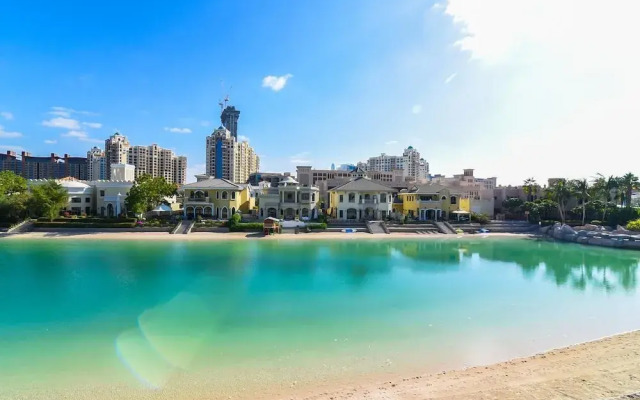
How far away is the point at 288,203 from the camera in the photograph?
163 feet

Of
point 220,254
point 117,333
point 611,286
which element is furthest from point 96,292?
point 611,286

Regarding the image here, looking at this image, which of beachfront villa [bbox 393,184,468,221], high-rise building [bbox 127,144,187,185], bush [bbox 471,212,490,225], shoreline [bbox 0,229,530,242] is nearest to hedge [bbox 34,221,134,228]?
shoreline [bbox 0,229,530,242]

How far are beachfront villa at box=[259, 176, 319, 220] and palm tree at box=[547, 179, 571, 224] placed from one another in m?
34.9

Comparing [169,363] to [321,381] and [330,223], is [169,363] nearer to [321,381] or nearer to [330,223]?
[321,381]

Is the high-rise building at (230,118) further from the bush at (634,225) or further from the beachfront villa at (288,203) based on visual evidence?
the bush at (634,225)

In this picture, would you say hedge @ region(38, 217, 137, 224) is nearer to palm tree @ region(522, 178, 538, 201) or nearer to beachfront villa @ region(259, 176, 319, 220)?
beachfront villa @ region(259, 176, 319, 220)

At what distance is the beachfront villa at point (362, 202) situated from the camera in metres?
50.8

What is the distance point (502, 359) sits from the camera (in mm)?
10562

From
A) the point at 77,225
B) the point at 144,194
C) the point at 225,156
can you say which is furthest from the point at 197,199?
the point at 225,156

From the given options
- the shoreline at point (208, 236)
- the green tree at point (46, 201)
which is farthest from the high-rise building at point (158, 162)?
the shoreline at point (208, 236)

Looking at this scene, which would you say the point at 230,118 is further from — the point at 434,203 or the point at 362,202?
the point at 434,203

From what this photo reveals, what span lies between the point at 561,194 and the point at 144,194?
56.7 meters

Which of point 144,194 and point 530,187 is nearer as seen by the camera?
point 144,194

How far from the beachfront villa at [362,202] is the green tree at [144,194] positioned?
24.9m
